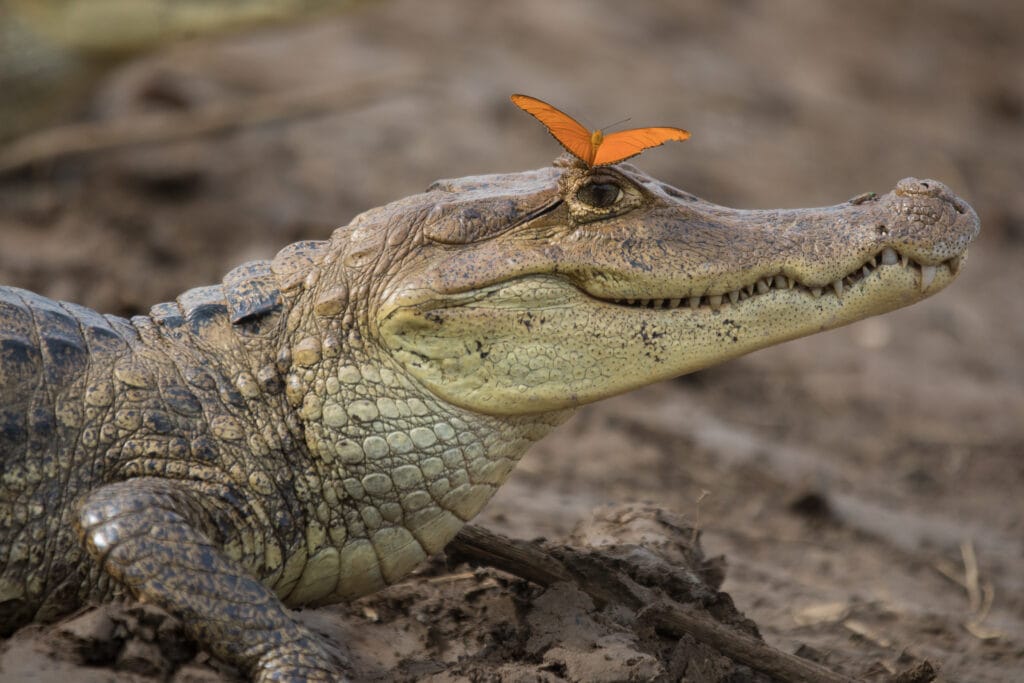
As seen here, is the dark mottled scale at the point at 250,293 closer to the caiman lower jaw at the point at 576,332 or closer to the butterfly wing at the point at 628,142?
the caiman lower jaw at the point at 576,332

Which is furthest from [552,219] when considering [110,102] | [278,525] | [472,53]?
[472,53]

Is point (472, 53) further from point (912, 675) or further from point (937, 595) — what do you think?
point (912, 675)

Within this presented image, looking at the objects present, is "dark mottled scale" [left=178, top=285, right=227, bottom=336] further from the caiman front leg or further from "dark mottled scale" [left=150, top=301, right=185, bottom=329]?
the caiman front leg

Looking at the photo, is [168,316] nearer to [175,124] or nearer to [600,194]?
[600,194]

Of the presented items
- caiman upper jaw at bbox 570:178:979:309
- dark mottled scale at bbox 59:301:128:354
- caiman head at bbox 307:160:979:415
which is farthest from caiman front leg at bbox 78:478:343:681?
caiman upper jaw at bbox 570:178:979:309

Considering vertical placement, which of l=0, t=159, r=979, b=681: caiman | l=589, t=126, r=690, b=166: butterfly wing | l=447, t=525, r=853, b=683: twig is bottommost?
l=447, t=525, r=853, b=683: twig

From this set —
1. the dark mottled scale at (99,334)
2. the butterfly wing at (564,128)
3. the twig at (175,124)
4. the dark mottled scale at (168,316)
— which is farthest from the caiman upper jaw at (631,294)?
the twig at (175,124)

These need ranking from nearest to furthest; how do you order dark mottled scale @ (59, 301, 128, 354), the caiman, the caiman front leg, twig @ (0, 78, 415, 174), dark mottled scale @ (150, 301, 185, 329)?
1. the caiman front leg
2. the caiman
3. dark mottled scale @ (59, 301, 128, 354)
4. dark mottled scale @ (150, 301, 185, 329)
5. twig @ (0, 78, 415, 174)
